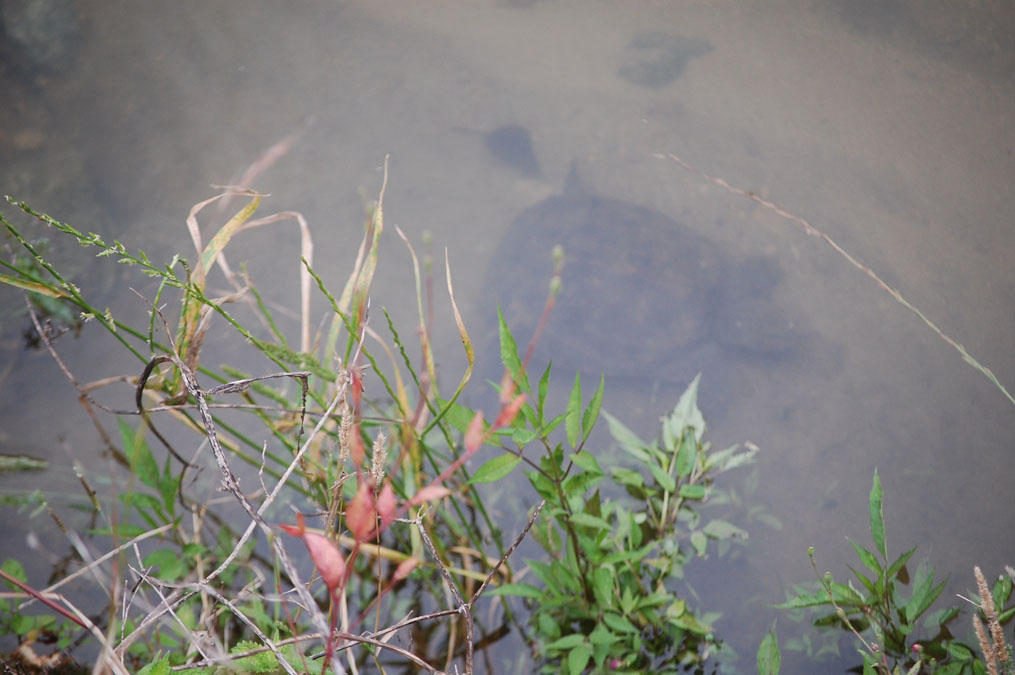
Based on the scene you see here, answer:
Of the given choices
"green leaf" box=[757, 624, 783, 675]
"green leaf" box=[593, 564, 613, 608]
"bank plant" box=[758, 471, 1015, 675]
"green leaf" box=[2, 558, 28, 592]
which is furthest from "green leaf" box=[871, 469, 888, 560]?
"green leaf" box=[2, 558, 28, 592]

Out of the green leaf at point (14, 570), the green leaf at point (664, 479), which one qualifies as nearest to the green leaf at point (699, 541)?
the green leaf at point (664, 479)

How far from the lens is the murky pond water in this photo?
5.36 feet

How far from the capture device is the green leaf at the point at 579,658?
50.0 inches

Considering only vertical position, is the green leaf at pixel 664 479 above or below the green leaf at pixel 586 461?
below

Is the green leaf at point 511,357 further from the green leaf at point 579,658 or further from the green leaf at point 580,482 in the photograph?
the green leaf at point 579,658

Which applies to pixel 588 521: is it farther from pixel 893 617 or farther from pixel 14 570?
pixel 14 570

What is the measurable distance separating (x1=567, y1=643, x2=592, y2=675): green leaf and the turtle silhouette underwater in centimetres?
69

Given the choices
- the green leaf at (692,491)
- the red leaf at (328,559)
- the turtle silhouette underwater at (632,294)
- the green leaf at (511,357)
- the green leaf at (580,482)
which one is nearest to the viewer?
the red leaf at (328,559)

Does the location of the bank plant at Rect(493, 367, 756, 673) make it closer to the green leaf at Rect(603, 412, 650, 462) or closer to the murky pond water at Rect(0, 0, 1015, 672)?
the green leaf at Rect(603, 412, 650, 462)

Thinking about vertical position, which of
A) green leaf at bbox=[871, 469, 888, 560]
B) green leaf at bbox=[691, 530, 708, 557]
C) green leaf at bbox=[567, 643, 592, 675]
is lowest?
green leaf at bbox=[691, 530, 708, 557]

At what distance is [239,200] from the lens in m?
2.06

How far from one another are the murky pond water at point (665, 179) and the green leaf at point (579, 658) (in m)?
0.37

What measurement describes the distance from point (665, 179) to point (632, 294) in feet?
1.26

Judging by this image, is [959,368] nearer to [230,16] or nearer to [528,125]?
[528,125]
